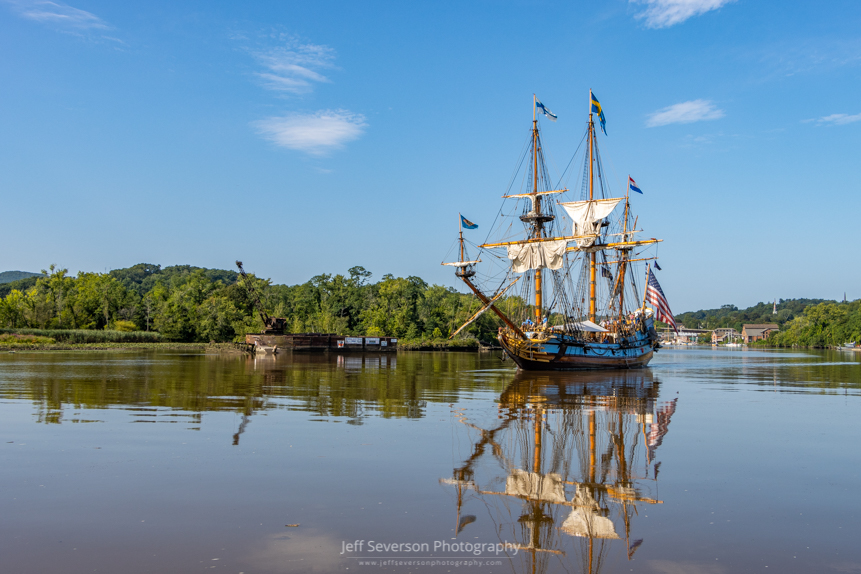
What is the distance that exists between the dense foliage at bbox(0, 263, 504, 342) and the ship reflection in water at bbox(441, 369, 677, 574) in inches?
3871

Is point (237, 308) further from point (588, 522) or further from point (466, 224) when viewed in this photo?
point (588, 522)

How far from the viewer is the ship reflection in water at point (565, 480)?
8.20 metres

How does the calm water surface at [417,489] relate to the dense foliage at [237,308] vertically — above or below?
below

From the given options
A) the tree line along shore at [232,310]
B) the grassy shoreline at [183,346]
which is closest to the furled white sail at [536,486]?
the grassy shoreline at [183,346]

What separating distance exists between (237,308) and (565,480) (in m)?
119

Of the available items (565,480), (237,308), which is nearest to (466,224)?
(565,480)

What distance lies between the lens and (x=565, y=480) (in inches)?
443

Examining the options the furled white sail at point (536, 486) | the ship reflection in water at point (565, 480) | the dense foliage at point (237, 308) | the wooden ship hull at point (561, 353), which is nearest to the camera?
the ship reflection in water at point (565, 480)

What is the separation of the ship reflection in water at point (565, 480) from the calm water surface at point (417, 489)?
5cm

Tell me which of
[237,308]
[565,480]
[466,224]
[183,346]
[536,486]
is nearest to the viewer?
[536,486]

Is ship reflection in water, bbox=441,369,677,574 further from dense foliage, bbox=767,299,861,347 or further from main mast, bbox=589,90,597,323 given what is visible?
dense foliage, bbox=767,299,861,347

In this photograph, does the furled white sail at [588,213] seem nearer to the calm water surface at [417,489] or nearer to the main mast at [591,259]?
the main mast at [591,259]

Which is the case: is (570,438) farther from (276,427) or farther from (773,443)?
(276,427)

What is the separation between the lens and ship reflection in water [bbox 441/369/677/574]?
323 inches
